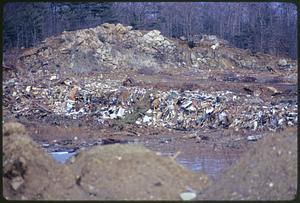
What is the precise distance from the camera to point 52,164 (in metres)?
7.65

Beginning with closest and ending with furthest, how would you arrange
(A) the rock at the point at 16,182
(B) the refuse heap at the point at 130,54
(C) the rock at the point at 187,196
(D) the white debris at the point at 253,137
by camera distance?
(C) the rock at the point at 187,196, (A) the rock at the point at 16,182, (D) the white debris at the point at 253,137, (B) the refuse heap at the point at 130,54

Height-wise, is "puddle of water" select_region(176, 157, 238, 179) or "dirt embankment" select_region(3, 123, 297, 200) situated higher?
"dirt embankment" select_region(3, 123, 297, 200)

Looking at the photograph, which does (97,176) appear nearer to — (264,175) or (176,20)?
(264,175)

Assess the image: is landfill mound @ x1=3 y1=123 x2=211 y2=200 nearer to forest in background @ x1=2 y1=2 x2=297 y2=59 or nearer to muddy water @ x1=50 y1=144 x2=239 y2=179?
muddy water @ x1=50 y1=144 x2=239 y2=179

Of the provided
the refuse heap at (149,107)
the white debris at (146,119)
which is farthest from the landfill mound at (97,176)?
A: the white debris at (146,119)

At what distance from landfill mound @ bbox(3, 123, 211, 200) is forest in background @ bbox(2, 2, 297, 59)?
862 inches

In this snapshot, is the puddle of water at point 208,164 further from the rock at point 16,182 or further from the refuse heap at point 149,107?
the rock at point 16,182

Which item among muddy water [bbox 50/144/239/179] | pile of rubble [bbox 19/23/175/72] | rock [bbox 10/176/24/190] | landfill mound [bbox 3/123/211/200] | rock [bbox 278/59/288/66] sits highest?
landfill mound [bbox 3/123/211/200]

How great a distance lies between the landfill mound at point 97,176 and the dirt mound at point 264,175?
0.58 meters

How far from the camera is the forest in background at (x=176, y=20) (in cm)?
3017

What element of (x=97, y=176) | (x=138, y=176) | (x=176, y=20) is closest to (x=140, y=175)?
(x=138, y=176)

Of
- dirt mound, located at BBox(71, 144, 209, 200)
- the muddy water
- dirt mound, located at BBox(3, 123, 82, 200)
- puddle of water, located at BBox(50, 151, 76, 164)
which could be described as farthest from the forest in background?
dirt mound, located at BBox(71, 144, 209, 200)

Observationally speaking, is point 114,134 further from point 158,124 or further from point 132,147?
point 132,147

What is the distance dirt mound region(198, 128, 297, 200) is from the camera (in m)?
6.94
